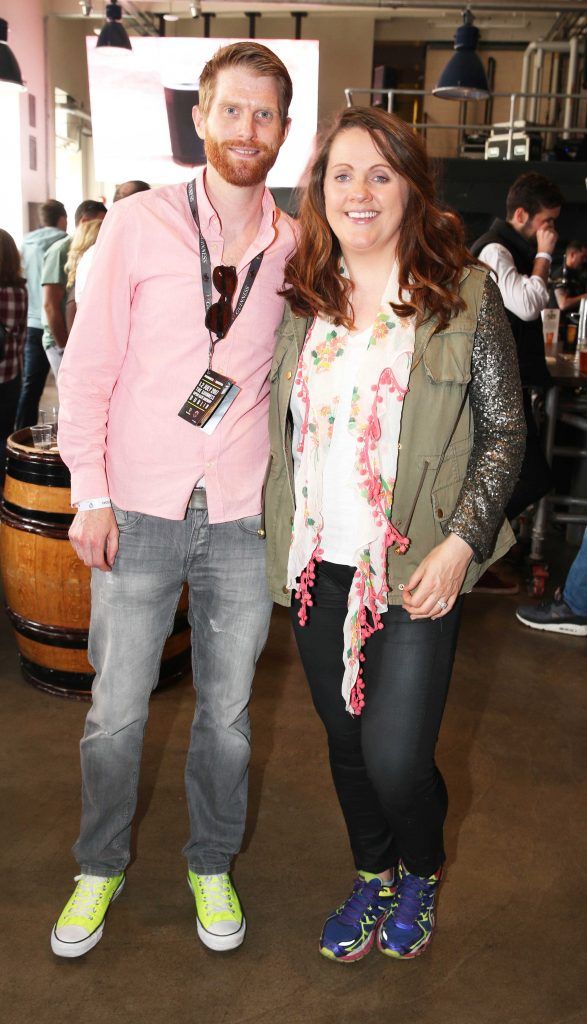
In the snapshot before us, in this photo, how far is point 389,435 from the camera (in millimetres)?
1567

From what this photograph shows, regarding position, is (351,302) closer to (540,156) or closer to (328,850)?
(328,850)

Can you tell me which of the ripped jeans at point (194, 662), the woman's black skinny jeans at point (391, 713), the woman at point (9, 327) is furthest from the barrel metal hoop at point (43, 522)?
the woman at point (9, 327)

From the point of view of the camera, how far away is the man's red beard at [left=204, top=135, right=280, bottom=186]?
168cm

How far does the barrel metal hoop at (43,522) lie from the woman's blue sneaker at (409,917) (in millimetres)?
1426

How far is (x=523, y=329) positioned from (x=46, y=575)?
2.18 metres

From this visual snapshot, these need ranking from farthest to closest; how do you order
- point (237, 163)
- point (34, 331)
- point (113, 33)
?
point (113, 33), point (34, 331), point (237, 163)

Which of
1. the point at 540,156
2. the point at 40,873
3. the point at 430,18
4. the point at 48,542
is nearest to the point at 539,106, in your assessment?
the point at 430,18

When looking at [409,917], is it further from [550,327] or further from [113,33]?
[113,33]

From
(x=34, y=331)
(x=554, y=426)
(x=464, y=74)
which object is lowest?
(x=554, y=426)

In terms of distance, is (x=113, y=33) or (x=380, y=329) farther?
(x=113, y=33)

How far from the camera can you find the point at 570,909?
6.92 ft

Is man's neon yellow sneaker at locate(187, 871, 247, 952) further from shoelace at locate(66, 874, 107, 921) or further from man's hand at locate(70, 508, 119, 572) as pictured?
man's hand at locate(70, 508, 119, 572)

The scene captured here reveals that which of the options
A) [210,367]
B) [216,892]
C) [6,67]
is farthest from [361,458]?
[6,67]

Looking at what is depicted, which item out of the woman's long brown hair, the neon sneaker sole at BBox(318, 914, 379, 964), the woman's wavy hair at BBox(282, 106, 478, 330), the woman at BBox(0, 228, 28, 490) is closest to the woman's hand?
the woman's wavy hair at BBox(282, 106, 478, 330)
